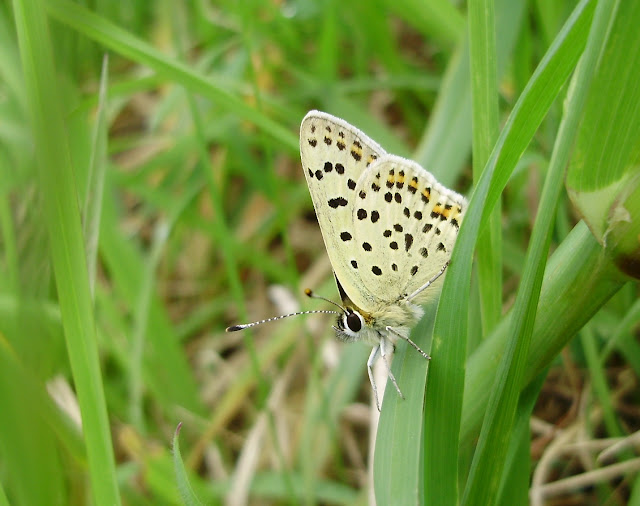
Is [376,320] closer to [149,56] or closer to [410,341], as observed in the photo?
[410,341]

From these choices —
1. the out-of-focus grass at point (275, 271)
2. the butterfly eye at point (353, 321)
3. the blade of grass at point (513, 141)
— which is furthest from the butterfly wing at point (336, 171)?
the blade of grass at point (513, 141)

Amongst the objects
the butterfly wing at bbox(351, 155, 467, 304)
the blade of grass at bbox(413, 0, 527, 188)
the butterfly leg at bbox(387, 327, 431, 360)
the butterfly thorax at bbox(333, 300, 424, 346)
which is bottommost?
the butterfly leg at bbox(387, 327, 431, 360)

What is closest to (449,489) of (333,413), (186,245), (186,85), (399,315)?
(399,315)

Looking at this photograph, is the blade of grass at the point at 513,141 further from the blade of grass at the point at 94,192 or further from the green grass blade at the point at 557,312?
the blade of grass at the point at 94,192

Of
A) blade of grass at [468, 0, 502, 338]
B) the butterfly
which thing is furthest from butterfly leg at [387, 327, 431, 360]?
blade of grass at [468, 0, 502, 338]

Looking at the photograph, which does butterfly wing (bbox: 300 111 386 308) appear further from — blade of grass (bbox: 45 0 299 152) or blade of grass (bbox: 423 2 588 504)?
blade of grass (bbox: 423 2 588 504)

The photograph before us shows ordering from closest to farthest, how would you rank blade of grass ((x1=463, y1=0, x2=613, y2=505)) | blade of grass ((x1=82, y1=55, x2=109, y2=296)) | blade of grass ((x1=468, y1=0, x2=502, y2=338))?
blade of grass ((x1=463, y1=0, x2=613, y2=505)), blade of grass ((x1=468, y1=0, x2=502, y2=338)), blade of grass ((x1=82, y1=55, x2=109, y2=296))
